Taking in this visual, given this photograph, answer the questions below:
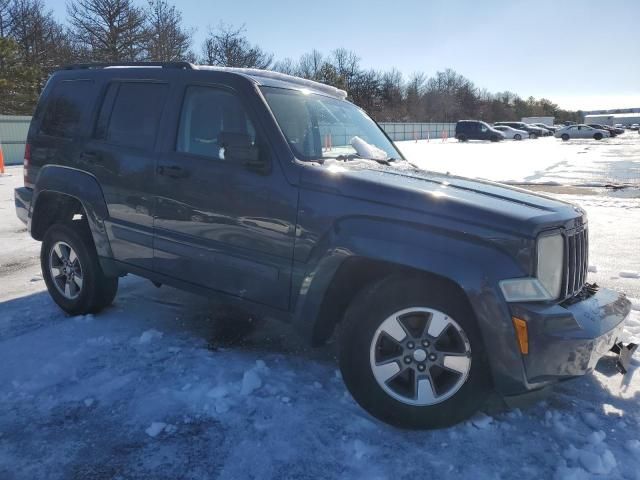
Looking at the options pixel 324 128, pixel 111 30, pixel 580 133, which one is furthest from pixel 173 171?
pixel 580 133

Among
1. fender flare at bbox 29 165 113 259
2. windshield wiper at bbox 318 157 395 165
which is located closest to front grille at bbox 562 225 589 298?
windshield wiper at bbox 318 157 395 165

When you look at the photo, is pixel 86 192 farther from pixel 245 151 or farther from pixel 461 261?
pixel 461 261

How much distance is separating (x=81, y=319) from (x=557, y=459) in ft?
12.5

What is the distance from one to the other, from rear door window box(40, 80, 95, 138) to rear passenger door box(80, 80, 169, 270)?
0.73 ft

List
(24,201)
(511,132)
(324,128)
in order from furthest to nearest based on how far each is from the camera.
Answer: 1. (511,132)
2. (24,201)
3. (324,128)

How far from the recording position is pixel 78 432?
9.61 feet

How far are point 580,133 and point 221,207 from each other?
6033 cm

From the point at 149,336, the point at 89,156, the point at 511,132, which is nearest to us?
the point at 149,336

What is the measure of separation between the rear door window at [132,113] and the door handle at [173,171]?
0.26 metres

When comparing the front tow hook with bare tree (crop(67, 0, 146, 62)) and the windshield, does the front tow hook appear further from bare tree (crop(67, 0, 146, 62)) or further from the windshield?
bare tree (crop(67, 0, 146, 62))

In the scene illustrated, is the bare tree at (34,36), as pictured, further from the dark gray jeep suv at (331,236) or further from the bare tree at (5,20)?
the dark gray jeep suv at (331,236)

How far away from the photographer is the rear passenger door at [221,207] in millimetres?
3289

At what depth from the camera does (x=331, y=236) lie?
3043 mm

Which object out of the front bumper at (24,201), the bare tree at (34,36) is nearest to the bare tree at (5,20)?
the bare tree at (34,36)
